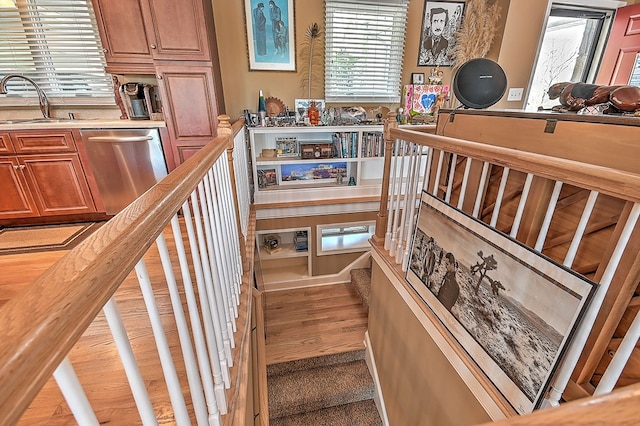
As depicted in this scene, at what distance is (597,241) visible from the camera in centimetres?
86

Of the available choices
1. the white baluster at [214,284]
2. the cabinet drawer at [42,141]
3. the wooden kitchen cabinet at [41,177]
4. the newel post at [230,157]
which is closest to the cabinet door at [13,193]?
the wooden kitchen cabinet at [41,177]

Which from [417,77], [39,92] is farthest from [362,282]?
[39,92]

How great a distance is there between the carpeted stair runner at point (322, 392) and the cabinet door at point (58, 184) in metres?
2.49

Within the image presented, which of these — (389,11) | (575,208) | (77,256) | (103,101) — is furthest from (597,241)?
(103,101)

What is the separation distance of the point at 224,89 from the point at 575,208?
3.15 m

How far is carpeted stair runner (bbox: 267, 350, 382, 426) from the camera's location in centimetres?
232

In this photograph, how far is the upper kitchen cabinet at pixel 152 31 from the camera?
7.77ft

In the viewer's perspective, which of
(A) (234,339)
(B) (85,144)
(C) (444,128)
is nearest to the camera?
(A) (234,339)

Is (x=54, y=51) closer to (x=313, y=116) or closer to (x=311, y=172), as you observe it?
(x=313, y=116)

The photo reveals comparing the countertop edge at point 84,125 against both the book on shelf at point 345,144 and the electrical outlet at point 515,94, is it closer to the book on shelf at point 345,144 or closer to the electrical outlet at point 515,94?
the book on shelf at point 345,144

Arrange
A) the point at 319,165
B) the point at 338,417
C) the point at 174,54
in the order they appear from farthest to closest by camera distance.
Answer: the point at 319,165
the point at 174,54
the point at 338,417

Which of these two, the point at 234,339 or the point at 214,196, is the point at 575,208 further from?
the point at 234,339

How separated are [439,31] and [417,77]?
533 mm

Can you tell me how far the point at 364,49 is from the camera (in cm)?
312
